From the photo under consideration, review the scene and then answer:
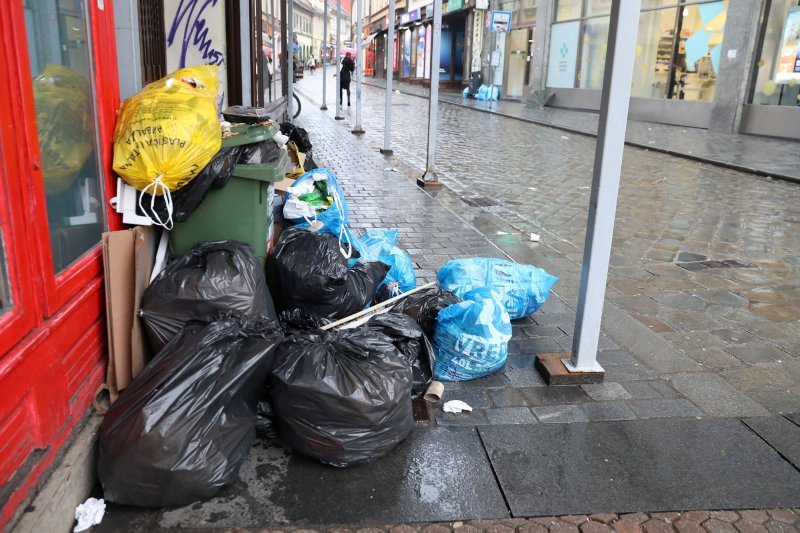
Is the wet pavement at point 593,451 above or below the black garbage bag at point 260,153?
below

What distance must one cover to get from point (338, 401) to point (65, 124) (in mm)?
1580

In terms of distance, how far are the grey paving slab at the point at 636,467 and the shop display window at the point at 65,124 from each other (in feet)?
6.56

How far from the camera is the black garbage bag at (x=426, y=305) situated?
3.72m

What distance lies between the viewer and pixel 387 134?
12.4 metres

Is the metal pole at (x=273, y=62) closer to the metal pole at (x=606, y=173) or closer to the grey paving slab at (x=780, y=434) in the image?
the metal pole at (x=606, y=173)

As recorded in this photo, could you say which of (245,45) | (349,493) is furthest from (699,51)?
(349,493)

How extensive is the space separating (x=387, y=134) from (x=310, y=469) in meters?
10.2

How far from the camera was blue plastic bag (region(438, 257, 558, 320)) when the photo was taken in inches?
166

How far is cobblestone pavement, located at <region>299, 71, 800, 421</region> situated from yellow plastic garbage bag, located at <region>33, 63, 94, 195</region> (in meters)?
2.19

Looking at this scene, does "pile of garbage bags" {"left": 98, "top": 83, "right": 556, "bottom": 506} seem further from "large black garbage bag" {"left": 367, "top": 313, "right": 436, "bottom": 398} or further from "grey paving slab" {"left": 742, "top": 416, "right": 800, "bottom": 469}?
"grey paving slab" {"left": 742, "top": 416, "right": 800, "bottom": 469}

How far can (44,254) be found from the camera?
7.64 ft

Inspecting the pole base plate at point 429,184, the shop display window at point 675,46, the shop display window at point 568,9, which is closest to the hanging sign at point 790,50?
the shop display window at point 675,46

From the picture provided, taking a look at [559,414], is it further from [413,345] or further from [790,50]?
[790,50]

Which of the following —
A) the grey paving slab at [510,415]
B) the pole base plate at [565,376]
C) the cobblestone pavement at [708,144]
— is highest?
the cobblestone pavement at [708,144]
